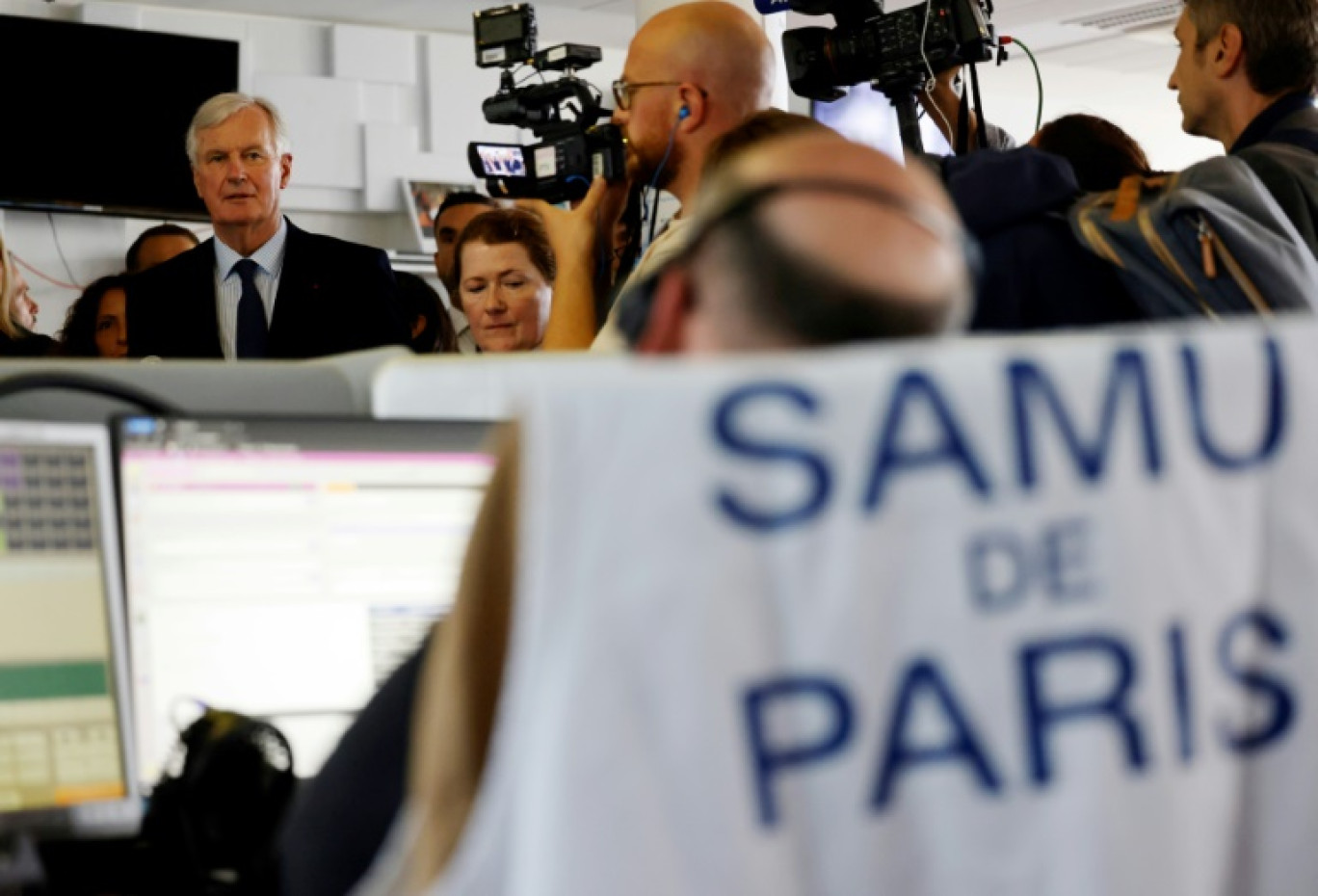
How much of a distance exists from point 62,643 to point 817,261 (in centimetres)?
75

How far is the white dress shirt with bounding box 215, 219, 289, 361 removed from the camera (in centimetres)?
350

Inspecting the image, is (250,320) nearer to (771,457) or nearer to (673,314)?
(673,314)

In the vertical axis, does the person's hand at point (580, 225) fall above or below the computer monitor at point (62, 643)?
above

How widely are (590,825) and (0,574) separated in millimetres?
762

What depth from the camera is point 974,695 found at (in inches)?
28.4

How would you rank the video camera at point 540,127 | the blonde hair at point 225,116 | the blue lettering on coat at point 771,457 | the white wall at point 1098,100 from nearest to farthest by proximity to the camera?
the blue lettering on coat at point 771,457 < the video camera at point 540,127 < the blonde hair at point 225,116 < the white wall at point 1098,100

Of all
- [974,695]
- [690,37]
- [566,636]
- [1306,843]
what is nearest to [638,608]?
[566,636]

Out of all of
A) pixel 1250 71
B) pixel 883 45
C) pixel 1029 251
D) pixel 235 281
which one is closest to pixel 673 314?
pixel 1029 251

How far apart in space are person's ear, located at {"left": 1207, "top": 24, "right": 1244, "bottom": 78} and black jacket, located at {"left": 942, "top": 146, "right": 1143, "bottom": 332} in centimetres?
83

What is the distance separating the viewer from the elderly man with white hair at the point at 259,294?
135 inches

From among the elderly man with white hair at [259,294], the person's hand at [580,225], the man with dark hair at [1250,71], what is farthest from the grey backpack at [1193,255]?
the elderly man with white hair at [259,294]

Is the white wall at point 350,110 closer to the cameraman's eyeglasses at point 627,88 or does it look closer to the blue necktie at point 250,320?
the blue necktie at point 250,320

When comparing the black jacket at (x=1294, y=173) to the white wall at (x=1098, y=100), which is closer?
the black jacket at (x=1294, y=173)

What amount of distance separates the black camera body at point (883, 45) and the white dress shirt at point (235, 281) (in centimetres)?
105
